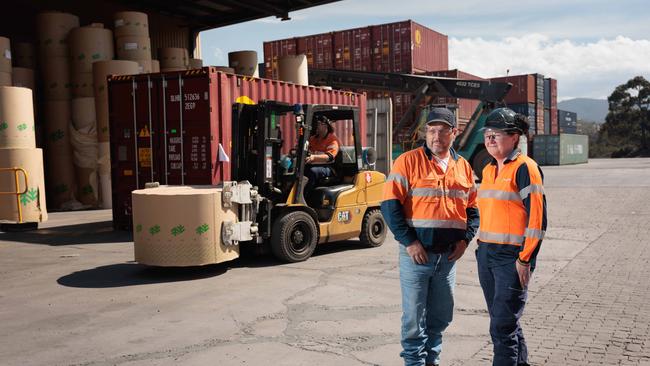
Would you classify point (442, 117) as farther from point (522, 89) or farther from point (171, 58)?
point (522, 89)

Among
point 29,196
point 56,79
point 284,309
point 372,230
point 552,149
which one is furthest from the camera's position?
point 552,149

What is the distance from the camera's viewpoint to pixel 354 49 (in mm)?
28688

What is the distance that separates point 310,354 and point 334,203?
4286 mm

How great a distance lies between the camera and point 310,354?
14.7 ft

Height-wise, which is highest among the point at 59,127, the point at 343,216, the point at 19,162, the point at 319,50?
the point at 319,50

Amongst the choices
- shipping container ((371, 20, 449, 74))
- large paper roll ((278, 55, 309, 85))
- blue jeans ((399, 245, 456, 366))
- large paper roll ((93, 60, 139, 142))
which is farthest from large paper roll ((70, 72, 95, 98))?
shipping container ((371, 20, 449, 74))

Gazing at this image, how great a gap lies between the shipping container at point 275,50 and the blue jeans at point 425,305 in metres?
27.1

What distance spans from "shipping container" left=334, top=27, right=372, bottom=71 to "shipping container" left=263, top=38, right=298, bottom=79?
2.72 metres

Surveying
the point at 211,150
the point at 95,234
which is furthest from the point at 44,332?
the point at 95,234

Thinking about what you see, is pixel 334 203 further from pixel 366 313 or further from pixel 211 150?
pixel 366 313

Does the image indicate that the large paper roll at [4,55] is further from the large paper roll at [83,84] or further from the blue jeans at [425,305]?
the blue jeans at [425,305]

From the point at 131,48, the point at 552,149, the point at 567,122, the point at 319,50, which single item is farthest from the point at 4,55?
the point at 567,122

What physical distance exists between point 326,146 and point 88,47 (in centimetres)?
972

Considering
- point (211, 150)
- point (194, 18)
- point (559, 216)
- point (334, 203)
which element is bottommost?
point (559, 216)
